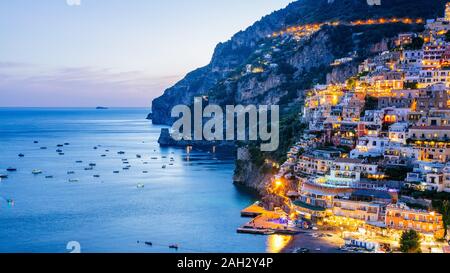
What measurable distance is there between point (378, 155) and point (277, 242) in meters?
7.39

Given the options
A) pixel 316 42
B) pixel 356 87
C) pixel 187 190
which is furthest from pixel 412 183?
pixel 316 42

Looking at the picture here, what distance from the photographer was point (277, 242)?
20.5 meters

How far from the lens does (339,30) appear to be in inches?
2156

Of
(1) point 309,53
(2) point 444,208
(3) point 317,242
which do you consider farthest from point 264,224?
(1) point 309,53

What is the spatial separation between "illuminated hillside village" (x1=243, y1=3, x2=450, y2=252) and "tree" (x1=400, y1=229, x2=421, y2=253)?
74 cm

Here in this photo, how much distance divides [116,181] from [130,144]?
2775 centimetres

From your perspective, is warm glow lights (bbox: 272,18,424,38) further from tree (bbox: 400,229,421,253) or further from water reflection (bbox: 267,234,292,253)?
tree (bbox: 400,229,421,253)

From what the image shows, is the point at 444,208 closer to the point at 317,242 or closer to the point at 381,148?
the point at 317,242

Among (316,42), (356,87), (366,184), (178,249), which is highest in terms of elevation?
(316,42)

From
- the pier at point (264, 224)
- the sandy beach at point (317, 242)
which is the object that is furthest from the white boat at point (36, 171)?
the sandy beach at point (317, 242)

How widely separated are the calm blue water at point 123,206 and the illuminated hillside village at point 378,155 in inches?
93.7

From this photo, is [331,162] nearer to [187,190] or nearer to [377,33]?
[187,190]

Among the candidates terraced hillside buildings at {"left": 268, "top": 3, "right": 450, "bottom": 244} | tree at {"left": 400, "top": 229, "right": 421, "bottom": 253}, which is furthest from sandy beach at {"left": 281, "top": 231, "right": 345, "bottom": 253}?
tree at {"left": 400, "top": 229, "right": 421, "bottom": 253}

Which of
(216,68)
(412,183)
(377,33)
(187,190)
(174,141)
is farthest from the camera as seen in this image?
(216,68)
